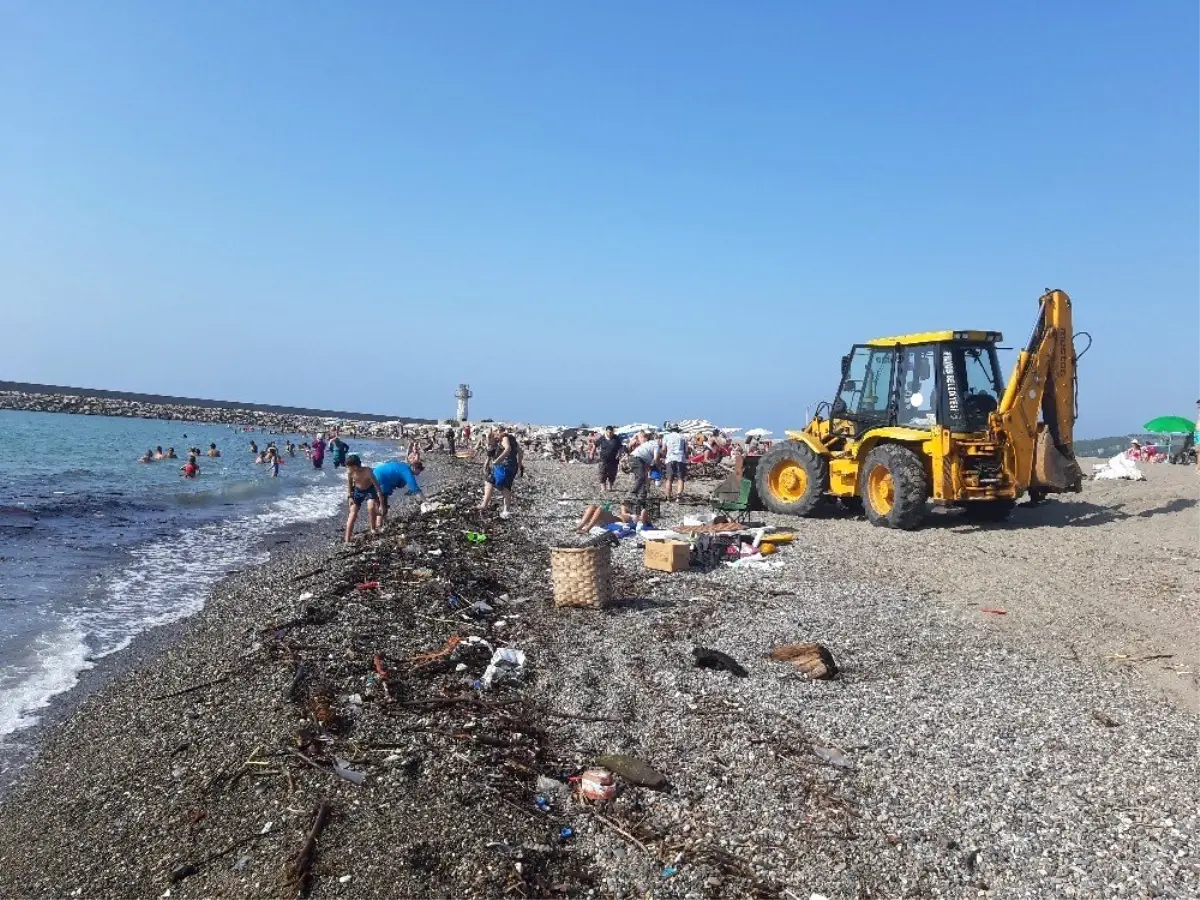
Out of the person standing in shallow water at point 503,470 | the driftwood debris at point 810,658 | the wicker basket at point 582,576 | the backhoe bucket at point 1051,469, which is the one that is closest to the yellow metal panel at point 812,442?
the backhoe bucket at point 1051,469

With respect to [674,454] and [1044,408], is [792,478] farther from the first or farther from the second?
[1044,408]

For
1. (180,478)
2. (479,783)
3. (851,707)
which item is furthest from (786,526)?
(180,478)

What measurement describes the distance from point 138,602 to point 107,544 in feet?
16.0

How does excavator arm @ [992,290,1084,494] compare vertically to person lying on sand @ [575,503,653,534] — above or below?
above

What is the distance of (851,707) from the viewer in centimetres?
529

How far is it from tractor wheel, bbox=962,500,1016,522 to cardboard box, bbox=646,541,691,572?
5.69m

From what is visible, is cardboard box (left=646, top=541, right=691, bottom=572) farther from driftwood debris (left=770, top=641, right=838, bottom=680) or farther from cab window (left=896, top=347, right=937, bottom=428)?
cab window (left=896, top=347, right=937, bottom=428)

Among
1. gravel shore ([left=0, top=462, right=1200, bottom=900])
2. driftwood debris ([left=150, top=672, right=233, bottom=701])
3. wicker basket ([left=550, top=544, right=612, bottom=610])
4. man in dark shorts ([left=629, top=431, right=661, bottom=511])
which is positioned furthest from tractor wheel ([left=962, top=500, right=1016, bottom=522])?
driftwood debris ([left=150, top=672, right=233, bottom=701])

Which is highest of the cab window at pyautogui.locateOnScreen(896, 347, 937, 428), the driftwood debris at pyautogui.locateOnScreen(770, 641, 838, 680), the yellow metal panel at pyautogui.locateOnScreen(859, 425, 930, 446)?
the cab window at pyautogui.locateOnScreen(896, 347, 937, 428)

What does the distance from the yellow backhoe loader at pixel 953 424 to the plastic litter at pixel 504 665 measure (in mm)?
7317

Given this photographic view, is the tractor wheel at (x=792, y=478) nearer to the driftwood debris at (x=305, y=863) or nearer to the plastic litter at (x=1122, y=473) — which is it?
the plastic litter at (x=1122, y=473)

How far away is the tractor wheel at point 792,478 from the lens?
43.1 feet

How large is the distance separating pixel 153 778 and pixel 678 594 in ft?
17.0

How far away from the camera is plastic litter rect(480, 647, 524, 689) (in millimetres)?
5859
